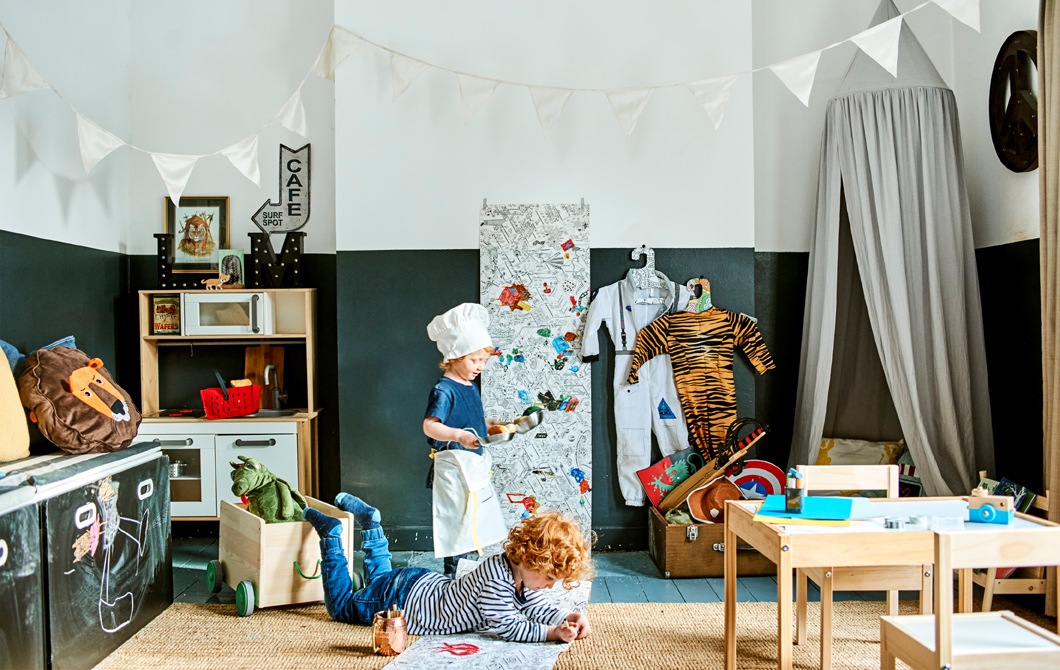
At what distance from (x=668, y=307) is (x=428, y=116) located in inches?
67.0

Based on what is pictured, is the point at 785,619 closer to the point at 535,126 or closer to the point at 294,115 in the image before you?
the point at 535,126

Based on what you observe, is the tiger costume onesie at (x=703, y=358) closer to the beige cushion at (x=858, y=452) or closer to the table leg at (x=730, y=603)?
the beige cushion at (x=858, y=452)

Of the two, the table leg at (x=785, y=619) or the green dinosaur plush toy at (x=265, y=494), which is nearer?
the table leg at (x=785, y=619)

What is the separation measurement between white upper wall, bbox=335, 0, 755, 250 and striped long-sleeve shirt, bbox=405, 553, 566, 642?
205 cm

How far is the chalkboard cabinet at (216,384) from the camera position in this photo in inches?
180

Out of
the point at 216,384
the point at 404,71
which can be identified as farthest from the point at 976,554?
the point at 216,384

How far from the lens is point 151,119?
16.4ft

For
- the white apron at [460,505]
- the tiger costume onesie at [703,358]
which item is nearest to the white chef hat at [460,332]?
the white apron at [460,505]

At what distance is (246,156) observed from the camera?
161 inches

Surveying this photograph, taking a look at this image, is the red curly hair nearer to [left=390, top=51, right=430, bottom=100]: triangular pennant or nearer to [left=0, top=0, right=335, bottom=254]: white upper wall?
[left=390, top=51, right=430, bottom=100]: triangular pennant

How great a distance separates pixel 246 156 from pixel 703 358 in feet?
8.68

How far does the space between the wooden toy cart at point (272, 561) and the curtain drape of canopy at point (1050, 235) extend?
119 inches

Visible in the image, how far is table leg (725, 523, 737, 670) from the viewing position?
2736mm

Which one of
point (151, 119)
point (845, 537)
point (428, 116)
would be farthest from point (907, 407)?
point (151, 119)
